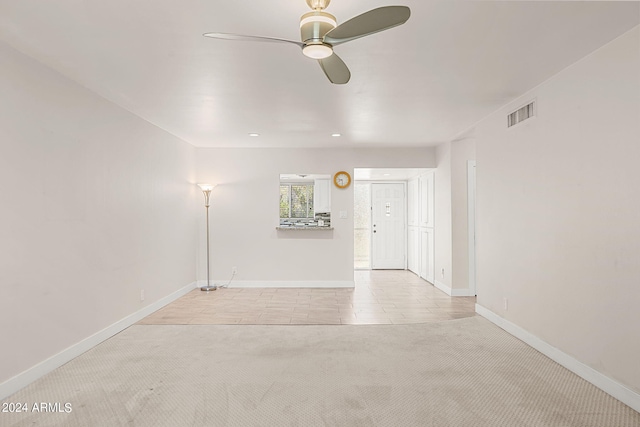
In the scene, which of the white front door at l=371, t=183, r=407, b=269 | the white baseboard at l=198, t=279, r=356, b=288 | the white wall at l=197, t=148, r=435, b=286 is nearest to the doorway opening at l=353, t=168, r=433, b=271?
Answer: the white front door at l=371, t=183, r=407, b=269

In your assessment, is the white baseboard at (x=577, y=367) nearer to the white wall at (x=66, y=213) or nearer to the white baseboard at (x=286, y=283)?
the white baseboard at (x=286, y=283)

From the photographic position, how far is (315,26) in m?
1.89

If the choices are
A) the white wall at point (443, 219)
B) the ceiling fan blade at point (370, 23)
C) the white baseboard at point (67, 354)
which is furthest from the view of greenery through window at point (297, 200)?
the ceiling fan blade at point (370, 23)

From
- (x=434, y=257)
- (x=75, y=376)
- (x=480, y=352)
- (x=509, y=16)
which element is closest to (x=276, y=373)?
(x=75, y=376)

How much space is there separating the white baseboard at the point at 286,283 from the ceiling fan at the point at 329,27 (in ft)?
15.4

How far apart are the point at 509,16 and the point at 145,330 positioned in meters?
4.24

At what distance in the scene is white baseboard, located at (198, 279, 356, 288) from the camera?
6332mm

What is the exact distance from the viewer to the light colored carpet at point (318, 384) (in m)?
2.28

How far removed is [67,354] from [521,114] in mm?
4677

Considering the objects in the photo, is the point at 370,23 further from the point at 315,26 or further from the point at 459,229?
the point at 459,229

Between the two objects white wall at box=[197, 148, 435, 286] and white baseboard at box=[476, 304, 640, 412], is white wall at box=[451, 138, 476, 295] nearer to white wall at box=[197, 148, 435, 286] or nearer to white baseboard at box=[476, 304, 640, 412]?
white wall at box=[197, 148, 435, 286]

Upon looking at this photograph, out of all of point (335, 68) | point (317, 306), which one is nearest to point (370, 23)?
point (335, 68)

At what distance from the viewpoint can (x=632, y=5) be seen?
2.11 m

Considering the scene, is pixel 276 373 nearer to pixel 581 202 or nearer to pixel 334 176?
pixel 581 202
